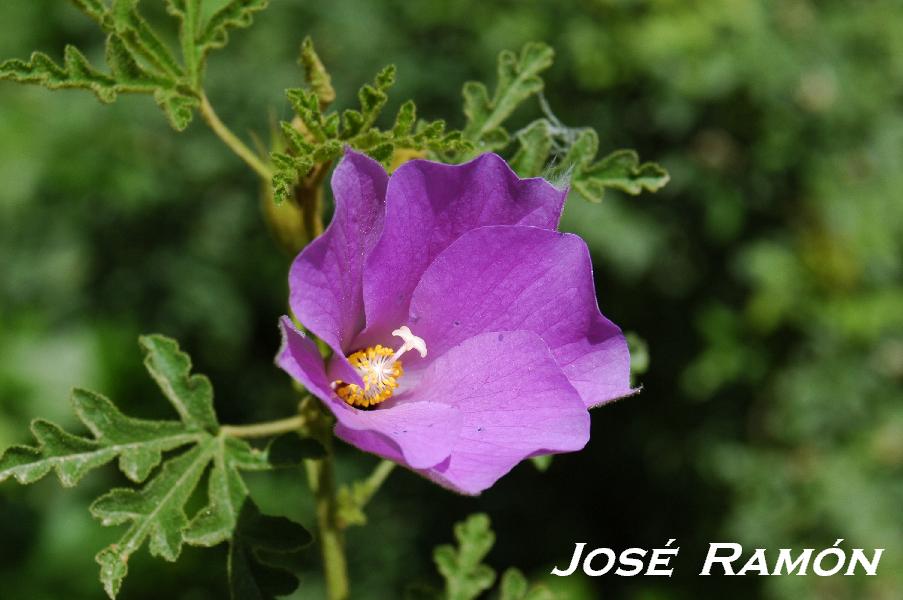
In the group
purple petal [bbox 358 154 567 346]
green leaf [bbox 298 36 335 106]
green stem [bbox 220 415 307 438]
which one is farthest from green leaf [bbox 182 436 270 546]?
green leaf [bbox 298 36 335 106]

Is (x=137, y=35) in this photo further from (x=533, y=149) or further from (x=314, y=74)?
(x=533, y=149)

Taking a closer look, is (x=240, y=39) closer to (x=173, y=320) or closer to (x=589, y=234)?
(x=173, y=320)

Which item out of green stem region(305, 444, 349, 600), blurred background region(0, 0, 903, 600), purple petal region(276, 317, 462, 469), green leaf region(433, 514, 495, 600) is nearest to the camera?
purple petal region(276, 317, 462, 469)

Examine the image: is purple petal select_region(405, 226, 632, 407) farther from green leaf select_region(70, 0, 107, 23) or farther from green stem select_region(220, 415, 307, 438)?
green leaf select_region(70, 0, 107, 23)

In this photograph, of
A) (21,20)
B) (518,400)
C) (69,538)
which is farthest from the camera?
(21,20)

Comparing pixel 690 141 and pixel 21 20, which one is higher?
pixel 690 141

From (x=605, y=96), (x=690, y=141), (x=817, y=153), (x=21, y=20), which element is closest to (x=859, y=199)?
(x=817, y=153)

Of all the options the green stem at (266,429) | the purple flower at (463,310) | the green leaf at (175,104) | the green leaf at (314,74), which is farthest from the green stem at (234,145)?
the green stem at (266,429)

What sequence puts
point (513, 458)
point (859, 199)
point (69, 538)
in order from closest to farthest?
point (513, 458) < point (69, 538) < point (859, 199)
